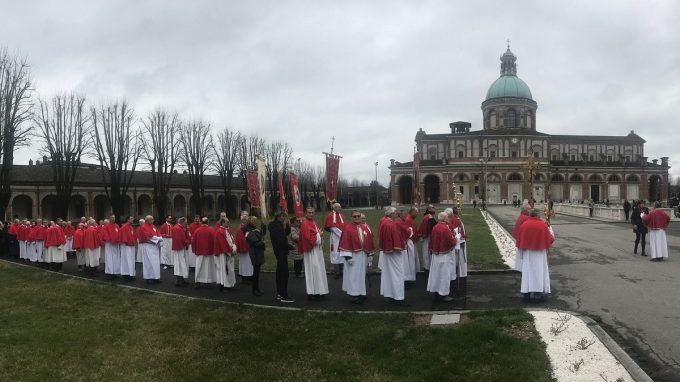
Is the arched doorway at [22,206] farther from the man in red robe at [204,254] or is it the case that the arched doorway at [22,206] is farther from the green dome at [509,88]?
the green dome at [509,88]

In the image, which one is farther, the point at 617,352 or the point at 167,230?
the point at 167,230

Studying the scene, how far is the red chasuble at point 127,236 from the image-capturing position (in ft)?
46.3

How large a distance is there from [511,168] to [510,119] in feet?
35.5

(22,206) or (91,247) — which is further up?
(22,206)

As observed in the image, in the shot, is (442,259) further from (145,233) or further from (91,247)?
(91,247)

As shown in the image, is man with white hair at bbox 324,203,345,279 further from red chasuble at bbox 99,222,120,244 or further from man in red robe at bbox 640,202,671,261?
man in red robe at bbox 640,202,671,261

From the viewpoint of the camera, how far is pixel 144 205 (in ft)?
185

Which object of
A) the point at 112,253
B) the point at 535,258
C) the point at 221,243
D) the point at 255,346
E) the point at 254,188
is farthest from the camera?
the point at 112,253

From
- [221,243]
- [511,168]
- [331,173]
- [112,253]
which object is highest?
[511,168]

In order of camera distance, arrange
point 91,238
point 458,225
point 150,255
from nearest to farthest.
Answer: point 458,225
point 150,255
point 91,238

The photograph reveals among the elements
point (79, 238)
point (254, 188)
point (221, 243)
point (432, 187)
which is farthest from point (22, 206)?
point (432, 187)

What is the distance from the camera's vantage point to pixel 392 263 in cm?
971

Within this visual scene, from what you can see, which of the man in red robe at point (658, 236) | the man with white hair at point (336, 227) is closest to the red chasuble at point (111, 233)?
the man with white hair at point (336, 227)

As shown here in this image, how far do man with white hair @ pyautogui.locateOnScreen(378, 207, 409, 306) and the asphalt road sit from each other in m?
2.96
